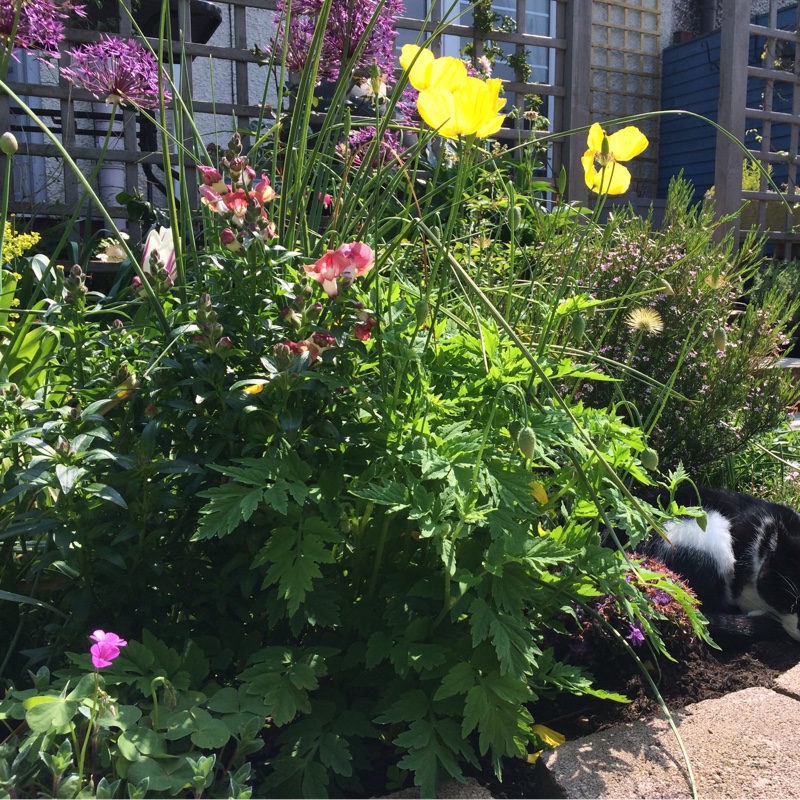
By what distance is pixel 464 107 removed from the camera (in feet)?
3.82

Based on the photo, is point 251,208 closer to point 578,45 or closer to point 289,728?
point 289,728

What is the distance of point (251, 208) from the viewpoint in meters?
1.31

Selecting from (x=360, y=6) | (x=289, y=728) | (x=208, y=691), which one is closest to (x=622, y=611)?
(x=289, y=728)

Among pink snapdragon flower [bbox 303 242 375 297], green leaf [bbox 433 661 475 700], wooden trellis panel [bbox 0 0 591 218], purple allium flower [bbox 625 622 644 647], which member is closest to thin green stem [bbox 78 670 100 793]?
green leaf [bbox 433 661 475 700]

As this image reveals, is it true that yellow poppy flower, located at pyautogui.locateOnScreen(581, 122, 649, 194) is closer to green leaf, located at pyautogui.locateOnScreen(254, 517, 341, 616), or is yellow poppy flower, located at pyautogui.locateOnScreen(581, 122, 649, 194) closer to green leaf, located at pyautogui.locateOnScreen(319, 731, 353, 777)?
green leaf, located at pyautogui.locateOnScreen(254, 517, 341, 616)

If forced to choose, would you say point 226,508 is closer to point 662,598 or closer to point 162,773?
point 162,773

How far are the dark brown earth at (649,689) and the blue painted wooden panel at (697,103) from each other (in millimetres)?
7603

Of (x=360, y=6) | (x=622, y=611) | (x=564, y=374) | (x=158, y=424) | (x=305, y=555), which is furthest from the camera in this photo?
(x=360, y=6)

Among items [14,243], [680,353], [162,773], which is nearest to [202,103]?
[14,243]

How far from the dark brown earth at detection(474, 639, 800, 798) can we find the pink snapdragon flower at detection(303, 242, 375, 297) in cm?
87

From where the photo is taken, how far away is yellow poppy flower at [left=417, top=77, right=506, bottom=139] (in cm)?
116

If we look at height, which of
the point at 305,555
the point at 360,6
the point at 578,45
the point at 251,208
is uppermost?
the point at 578,45

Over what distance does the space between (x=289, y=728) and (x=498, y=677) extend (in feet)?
1.11

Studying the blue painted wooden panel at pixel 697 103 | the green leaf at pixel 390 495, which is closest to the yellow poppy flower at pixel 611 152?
the green leaf at pixel 390 495
